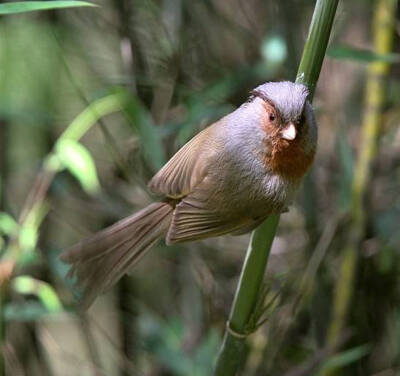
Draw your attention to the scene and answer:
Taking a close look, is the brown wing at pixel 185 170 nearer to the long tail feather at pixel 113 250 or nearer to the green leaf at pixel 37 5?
the long tail feather at pixel 113 250

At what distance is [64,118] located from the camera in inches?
93.9

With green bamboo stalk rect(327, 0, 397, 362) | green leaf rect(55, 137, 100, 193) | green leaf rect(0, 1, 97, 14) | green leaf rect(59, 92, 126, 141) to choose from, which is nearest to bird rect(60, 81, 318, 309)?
green leaf rect(55, 137, 100, 193)

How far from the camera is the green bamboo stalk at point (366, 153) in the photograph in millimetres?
1979

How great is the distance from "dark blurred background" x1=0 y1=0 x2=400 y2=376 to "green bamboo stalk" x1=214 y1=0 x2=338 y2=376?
0.56 metres

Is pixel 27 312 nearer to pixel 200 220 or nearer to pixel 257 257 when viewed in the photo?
pixel 200 220

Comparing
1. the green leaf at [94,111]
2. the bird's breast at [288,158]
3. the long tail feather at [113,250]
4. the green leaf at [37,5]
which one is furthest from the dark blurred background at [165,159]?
the green leaf at [37,5]

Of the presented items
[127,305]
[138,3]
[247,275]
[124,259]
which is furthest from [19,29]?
[247,275]

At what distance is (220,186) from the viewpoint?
1.45 m

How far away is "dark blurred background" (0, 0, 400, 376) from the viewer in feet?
6.33

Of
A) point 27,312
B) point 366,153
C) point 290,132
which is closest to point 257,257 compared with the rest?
point 290,132

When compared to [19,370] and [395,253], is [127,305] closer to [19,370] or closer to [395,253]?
[19,370]

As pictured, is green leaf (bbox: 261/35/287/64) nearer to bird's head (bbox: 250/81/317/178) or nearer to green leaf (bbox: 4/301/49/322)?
bird's head (bbox: 250/81/317/178)

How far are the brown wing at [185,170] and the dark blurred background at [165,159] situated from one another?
0.17m

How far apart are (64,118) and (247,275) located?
1379 mm
